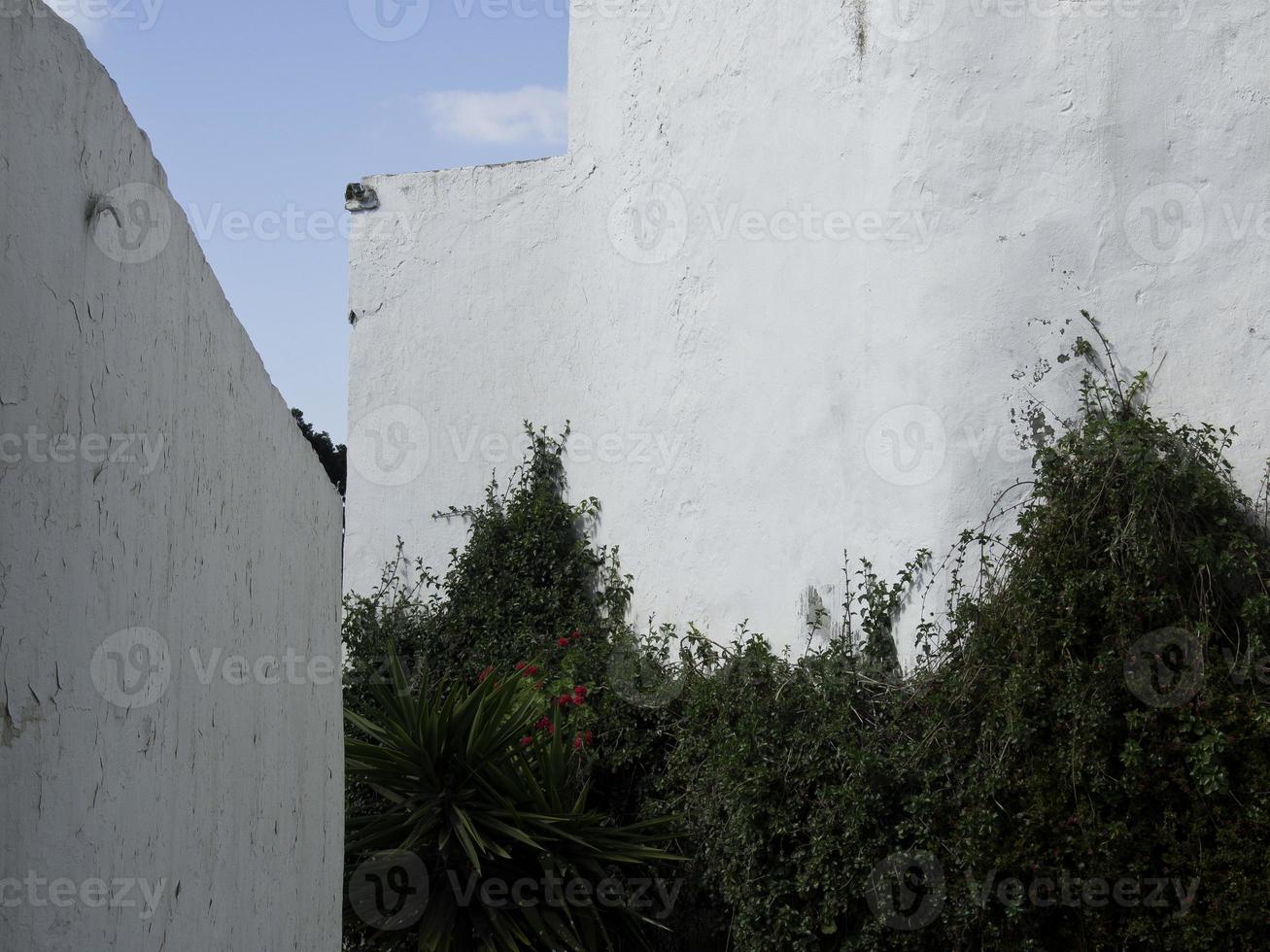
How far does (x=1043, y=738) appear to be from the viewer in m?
4.95

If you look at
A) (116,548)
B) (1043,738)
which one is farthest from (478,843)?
(116,548)

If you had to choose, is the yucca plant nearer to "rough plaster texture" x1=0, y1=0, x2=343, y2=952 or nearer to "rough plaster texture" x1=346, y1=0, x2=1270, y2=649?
"rough plaster texture" x1=346, y1=0, x2=1270, y2=649

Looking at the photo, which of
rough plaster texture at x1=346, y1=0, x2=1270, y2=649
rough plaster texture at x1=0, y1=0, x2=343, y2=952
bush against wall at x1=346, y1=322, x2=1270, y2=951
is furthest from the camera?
rough plaster texture at x1=346, y1=0, x2=1270, y2=649

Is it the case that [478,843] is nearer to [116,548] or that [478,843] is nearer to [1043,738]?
[1043,738]

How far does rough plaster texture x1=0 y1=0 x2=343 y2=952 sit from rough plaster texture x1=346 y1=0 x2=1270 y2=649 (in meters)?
3.75

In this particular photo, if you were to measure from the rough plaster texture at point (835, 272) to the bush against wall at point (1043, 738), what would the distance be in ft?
1.23

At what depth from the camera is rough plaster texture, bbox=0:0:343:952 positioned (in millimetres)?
1761

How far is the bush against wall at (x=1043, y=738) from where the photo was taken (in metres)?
4.73

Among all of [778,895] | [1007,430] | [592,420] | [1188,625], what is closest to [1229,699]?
[1188,625]

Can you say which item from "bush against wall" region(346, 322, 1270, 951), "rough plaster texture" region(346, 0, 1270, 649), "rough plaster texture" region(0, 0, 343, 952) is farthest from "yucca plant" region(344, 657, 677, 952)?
"rough plaster texture" region(0, 0, 343, 952)

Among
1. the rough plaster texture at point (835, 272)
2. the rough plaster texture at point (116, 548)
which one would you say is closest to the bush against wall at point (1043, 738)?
the rough plaster texture at point (835, 272)

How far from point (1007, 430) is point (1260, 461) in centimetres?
103

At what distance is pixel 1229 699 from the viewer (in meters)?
4.70

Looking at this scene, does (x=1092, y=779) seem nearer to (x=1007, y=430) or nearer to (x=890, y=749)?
(x=890, y=749)
